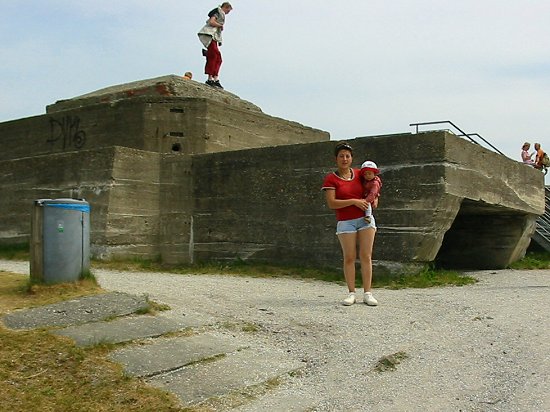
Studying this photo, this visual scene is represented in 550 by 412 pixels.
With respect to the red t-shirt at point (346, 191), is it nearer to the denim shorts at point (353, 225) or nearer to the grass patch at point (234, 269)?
the denim shorts at point (353, 225)

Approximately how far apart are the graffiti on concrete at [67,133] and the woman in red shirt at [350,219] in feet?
23.5

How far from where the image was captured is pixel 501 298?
A: 772 centimetres

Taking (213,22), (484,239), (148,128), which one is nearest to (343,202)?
(148,128)

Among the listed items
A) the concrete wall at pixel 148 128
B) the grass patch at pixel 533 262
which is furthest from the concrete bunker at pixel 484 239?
the concrete wall at pixel 148 128

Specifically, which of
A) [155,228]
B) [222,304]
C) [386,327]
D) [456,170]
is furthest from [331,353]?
[155,228]

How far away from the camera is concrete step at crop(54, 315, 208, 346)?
186 inches

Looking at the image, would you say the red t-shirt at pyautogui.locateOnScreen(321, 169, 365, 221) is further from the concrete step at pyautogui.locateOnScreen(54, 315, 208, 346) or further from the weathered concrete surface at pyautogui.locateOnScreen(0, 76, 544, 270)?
the weathered concrete surface at pyautogui.locateOnScreen(0, 76, 544, 270)

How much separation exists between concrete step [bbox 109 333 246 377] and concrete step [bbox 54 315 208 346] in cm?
16

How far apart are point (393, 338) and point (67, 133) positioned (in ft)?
30.4

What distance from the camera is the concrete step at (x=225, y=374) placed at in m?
4.07

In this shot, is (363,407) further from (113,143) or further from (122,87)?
(122,87)

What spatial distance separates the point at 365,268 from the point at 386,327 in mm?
1090

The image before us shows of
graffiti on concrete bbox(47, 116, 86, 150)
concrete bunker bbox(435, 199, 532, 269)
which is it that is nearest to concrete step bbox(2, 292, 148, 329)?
graffiti on concrete bbox(47, 116, 86, 150)

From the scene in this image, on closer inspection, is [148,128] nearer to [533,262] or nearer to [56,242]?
[56,242]
